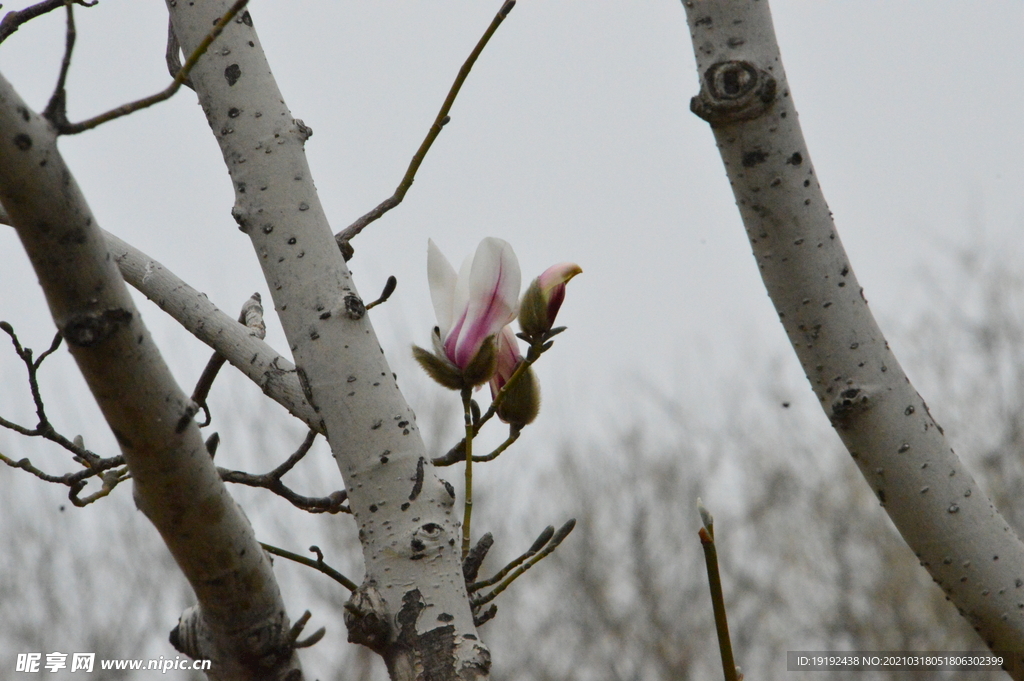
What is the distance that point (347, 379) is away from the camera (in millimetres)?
→ 1019

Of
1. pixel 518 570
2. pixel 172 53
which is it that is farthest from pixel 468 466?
pixel 172 53

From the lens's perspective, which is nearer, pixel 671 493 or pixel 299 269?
pixel 299 269

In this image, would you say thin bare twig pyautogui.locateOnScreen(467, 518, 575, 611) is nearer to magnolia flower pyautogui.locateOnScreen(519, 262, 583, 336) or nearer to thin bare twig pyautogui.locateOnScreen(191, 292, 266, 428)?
magnolia flower pyautogui.locateOnScreen(519, 262, 583, 336)

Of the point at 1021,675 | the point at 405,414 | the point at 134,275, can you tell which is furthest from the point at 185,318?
the point at 1021,675

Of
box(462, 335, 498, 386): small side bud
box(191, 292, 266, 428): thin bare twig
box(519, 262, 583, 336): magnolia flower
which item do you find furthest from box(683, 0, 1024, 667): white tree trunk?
box(191, 292, 266, 428): thin bare twig

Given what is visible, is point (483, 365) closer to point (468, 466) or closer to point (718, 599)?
point (468, 466)

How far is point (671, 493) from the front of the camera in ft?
39.7

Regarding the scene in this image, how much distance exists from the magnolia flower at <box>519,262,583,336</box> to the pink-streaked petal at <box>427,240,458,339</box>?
0.10 m

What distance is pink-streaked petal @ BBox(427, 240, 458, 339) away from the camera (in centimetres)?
111

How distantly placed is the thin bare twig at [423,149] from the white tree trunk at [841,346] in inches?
9.0

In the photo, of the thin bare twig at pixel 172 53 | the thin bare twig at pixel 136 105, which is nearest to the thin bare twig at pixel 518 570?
the thin bare twig at pixel 136 105

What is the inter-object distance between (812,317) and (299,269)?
60cm

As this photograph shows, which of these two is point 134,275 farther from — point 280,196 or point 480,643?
point 480,643

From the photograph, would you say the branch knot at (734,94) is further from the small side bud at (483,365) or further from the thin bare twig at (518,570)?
the thin bare twig at (518,570)
